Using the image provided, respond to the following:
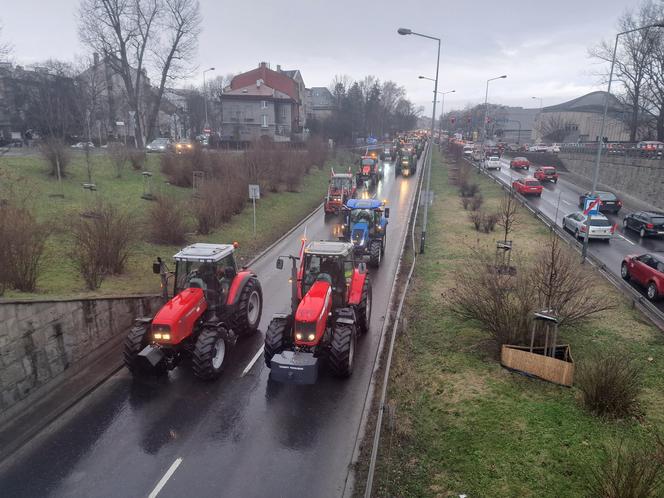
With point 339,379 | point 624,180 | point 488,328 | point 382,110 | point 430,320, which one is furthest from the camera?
point 382,110

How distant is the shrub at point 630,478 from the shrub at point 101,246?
1254cm

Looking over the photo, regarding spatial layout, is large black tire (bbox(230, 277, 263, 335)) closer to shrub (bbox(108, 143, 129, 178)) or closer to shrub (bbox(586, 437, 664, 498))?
shrub (bbox(586, 437, 664, 498))

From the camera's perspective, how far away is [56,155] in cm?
2277

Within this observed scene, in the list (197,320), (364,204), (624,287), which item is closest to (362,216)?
(364,204)

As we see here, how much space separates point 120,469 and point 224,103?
68899 millimetres

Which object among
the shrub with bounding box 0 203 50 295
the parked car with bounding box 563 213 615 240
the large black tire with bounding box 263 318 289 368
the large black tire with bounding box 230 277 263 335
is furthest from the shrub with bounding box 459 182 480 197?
the shrub with bounding box 0 203 50 295

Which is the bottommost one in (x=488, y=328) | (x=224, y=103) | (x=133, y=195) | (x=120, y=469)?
(x=120, y=469)

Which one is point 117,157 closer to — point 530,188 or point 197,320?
point 197,320

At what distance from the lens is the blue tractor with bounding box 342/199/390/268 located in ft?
60.1

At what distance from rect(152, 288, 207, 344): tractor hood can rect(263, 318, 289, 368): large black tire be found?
5.59 feet

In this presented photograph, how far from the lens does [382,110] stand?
10388 centimetres

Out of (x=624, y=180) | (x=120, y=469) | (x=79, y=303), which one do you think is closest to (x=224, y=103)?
(x=624, y=180)

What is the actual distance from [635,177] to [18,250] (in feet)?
129

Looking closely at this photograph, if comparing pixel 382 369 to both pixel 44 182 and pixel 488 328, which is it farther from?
pixel 44 182
